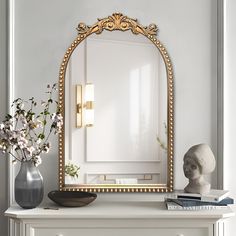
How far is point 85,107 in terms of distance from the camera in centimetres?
304

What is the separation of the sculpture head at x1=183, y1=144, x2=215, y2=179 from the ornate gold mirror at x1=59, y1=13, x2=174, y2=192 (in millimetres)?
231

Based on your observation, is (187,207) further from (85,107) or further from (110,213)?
(85,107)

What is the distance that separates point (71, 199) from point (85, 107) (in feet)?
1.80

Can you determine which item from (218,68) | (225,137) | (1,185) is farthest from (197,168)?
(1,185)

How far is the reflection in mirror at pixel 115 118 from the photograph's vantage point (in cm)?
305

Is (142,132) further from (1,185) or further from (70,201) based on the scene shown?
(1,185)

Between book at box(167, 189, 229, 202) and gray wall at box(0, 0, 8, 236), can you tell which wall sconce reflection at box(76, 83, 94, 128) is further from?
book at box(167, 189, 229, 202)

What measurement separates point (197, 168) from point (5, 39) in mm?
1296

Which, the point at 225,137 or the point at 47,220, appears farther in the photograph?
the point at 225,137

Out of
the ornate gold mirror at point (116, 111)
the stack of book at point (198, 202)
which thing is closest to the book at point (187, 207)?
the stack of book at point (198, 202)

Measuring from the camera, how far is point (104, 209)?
277 centimetres

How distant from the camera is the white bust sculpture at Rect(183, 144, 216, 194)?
9.25ft

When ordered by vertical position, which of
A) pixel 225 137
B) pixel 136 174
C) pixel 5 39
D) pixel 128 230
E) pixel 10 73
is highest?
pixel 5 39

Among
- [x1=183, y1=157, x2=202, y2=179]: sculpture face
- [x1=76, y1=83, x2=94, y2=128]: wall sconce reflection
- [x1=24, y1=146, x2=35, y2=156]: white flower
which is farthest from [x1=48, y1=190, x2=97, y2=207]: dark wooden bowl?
[x1=183, y1=157, x2=202, y2=179]: sculpture face
